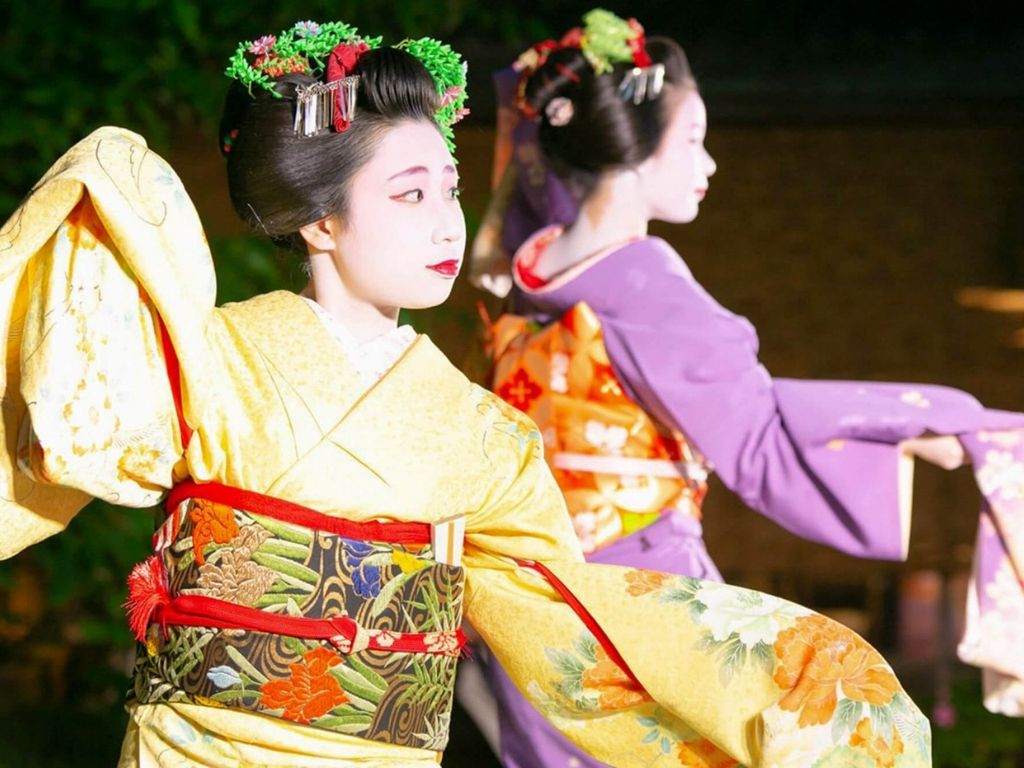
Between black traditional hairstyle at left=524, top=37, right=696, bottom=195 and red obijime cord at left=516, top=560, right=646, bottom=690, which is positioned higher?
black traditional hairstyle at left=524, top=37, right=696, bottom=195

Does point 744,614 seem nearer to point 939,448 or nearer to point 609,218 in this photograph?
point 939,448

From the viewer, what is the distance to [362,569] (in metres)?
1.62

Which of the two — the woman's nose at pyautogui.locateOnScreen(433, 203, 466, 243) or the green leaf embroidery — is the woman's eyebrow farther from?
the green leaf embroidery

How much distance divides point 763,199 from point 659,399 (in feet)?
9.86

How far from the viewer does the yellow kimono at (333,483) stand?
1545mm

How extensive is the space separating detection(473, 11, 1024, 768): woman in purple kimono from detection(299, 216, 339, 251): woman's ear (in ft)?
2.79

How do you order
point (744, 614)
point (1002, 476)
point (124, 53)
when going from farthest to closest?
point (124, 53)
point (1002, 476)
point (744, 614)

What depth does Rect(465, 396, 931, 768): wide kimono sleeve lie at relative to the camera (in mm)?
1676

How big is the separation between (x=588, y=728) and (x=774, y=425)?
756 millimetres

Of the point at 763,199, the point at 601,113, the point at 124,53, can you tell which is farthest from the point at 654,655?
the point at 763,199

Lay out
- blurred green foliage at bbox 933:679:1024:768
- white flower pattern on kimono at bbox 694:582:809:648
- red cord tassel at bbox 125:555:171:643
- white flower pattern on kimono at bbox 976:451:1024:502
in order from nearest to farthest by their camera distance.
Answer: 1. red cord tassel at bbox 125:555:171:643
2. white flower pattern on kimono at bbox 694:582:809:648
3. white flower pattern on kimono at bbox 976:451:1024:502
4. blurred green foliage at bbox 933:679:1024:768

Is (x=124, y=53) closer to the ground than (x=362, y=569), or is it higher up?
higher up

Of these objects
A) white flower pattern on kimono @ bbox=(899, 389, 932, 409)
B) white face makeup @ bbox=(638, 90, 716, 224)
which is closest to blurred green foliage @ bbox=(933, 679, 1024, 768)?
white flower pattern on kimono @ bbox=(899, 389, 932, 409)

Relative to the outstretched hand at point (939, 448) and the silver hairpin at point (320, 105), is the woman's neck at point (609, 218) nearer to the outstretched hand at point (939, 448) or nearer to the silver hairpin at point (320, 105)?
the outstretched hand at point (939, 448)
